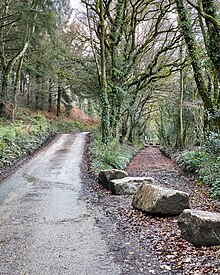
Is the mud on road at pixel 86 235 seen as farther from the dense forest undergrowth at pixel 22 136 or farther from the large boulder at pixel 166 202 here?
the dense forest undergrowth at pixel 22 136

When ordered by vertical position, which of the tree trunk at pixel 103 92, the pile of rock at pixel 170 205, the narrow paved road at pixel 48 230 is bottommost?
the narrow paved road at pixel 48 230

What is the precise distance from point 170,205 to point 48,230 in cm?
273

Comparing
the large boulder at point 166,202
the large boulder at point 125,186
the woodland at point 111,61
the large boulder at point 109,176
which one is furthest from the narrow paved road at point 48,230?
the woodland at point 111,61

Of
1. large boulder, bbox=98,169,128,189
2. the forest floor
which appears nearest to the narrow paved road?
the forest floor

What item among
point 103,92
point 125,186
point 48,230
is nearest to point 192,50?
point 125,186

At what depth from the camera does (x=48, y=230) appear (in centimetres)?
624

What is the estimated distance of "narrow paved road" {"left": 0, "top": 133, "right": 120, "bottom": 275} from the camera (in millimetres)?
4629

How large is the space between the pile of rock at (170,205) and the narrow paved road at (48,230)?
1225mm

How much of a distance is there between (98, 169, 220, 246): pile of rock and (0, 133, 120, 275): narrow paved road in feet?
4.02

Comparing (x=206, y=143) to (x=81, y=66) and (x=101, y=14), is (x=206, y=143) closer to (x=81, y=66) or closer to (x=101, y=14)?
(x=101, y=14)

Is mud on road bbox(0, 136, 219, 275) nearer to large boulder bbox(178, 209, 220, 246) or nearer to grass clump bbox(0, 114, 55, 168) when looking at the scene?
large boulder bbox(178, 209, 220, 246)

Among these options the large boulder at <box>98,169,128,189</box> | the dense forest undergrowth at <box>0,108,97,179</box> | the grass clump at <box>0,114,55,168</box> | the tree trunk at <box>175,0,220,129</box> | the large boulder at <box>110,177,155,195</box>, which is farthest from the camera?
the dense forest undergrowth at <box>0,108,97,179</box>

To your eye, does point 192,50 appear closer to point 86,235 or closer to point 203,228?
point 203,228

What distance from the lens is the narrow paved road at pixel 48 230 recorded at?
15.2ft
